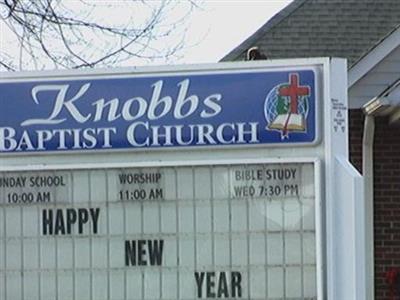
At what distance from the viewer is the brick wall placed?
10500 millimetres

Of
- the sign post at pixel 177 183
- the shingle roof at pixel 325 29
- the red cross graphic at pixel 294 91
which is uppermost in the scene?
the shingle roof at pixel 325 29

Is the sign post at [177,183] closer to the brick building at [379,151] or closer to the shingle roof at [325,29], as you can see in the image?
the brick building at [379,151]

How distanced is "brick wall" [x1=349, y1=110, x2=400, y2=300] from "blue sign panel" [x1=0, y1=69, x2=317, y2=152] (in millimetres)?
5549

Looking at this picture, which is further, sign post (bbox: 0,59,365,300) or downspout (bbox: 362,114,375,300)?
downspout (bbox: 362,114,375,300)

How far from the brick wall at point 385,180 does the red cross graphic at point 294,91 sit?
5536 mm

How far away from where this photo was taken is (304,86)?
510cm

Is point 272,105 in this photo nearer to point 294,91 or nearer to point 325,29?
point 294,91

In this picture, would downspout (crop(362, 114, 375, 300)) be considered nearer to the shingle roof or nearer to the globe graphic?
the shingle roof

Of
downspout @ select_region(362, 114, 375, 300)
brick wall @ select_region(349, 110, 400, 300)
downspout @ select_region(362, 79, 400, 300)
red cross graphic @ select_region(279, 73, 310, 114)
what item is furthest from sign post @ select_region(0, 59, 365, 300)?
brick wall @ select_region(349, 110, 400, 300)

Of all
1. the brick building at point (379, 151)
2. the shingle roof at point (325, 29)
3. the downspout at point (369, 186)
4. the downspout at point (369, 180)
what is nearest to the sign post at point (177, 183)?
the brick building at point (379, 151)

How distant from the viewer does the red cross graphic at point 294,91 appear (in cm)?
508

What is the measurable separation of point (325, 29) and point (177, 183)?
7.65m

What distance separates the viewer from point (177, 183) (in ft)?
17.3

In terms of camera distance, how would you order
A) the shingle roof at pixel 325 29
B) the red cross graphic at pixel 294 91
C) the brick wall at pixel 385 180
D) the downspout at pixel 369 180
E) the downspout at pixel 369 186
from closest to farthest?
the red cross graphic at pixel 294 91 → the downspout at pixel 369 180 → the downspout at pixel 369 186 → the brick wall at pixel 385 180 → the shingle roof at pixel 325 29
